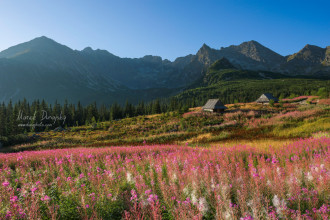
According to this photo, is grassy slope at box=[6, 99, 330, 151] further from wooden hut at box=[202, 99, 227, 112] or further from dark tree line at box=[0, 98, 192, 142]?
dark tree line at box=[0, 98, 192, 142]

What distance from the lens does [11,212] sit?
275cm

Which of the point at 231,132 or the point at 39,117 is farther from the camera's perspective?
the point at 39,117

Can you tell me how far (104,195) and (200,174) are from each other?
6.31 feet

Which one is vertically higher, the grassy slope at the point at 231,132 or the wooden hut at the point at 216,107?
the wooden hut at the point at 216,107

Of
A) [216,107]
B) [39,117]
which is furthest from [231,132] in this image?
[39,117]

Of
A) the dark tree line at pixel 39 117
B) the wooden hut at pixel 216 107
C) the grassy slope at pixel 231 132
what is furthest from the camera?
the dark tree line at pixel 39 117

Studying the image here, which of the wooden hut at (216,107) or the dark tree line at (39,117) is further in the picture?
the dark tree line at (39,117)

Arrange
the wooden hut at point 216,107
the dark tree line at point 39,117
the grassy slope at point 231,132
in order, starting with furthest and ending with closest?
the dark tree line at point 39,117 < the wooden hut at point 216,107 < the grassy slope at point 231,132

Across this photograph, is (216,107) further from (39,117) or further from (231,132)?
(39,117)

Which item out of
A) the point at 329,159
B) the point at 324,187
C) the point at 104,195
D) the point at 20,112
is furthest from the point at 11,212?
the point at 20,112

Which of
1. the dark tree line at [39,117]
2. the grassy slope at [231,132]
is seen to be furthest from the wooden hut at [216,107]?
the dark tree line at [39,117]

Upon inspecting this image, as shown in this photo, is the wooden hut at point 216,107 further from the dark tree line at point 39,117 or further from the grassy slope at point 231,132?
the dark tree line at point 39,117

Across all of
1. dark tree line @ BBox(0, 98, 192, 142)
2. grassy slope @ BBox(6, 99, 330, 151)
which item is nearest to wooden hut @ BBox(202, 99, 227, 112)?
grassy slope @ BBox(6, 99, 330, 151)

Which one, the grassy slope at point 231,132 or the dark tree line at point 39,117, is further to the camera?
the dark tree line at point 39,117
